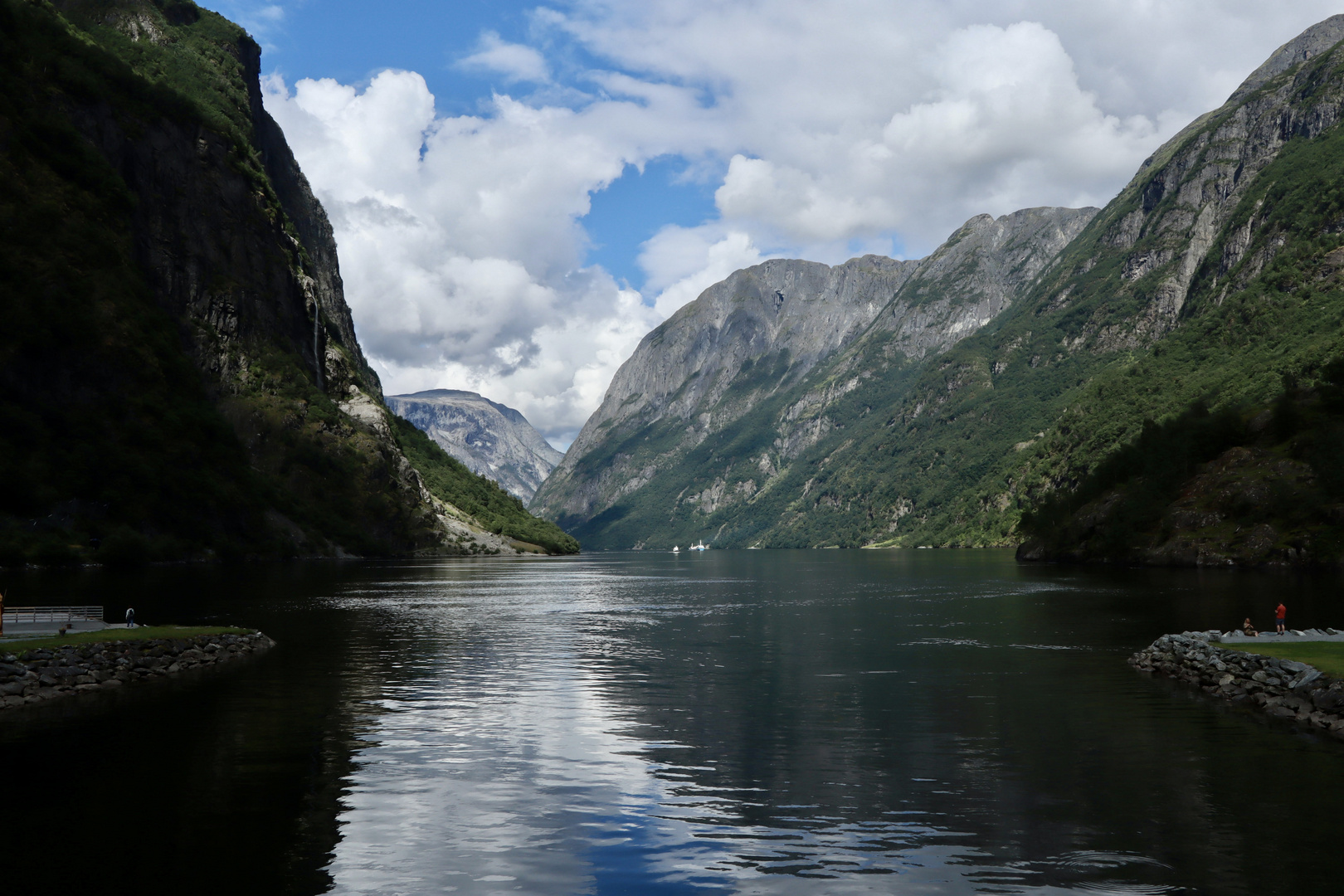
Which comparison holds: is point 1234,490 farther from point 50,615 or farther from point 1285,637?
point 50,615

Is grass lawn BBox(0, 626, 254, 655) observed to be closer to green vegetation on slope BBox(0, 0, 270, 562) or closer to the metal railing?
the metal railing

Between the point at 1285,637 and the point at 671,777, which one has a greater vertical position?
the point at 1285,637

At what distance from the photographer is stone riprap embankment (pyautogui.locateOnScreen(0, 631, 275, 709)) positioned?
4188 cm

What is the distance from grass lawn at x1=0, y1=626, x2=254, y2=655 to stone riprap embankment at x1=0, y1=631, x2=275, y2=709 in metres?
0.47

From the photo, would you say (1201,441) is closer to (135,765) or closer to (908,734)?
(908,734)

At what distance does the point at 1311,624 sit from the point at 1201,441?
12671 centimetres

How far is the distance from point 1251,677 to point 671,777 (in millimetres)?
30007

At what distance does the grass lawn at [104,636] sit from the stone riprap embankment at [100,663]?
47 cm

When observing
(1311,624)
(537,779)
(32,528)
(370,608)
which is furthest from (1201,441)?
(32,528)

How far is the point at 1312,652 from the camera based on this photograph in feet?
142

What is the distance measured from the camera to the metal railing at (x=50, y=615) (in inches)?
2138

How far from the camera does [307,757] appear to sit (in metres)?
30.7

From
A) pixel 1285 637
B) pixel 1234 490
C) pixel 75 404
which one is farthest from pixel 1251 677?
pixel 75 404

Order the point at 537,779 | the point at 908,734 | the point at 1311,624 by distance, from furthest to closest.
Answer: the point at 1311,624 → the point at 908,734 → the point at 537,779
